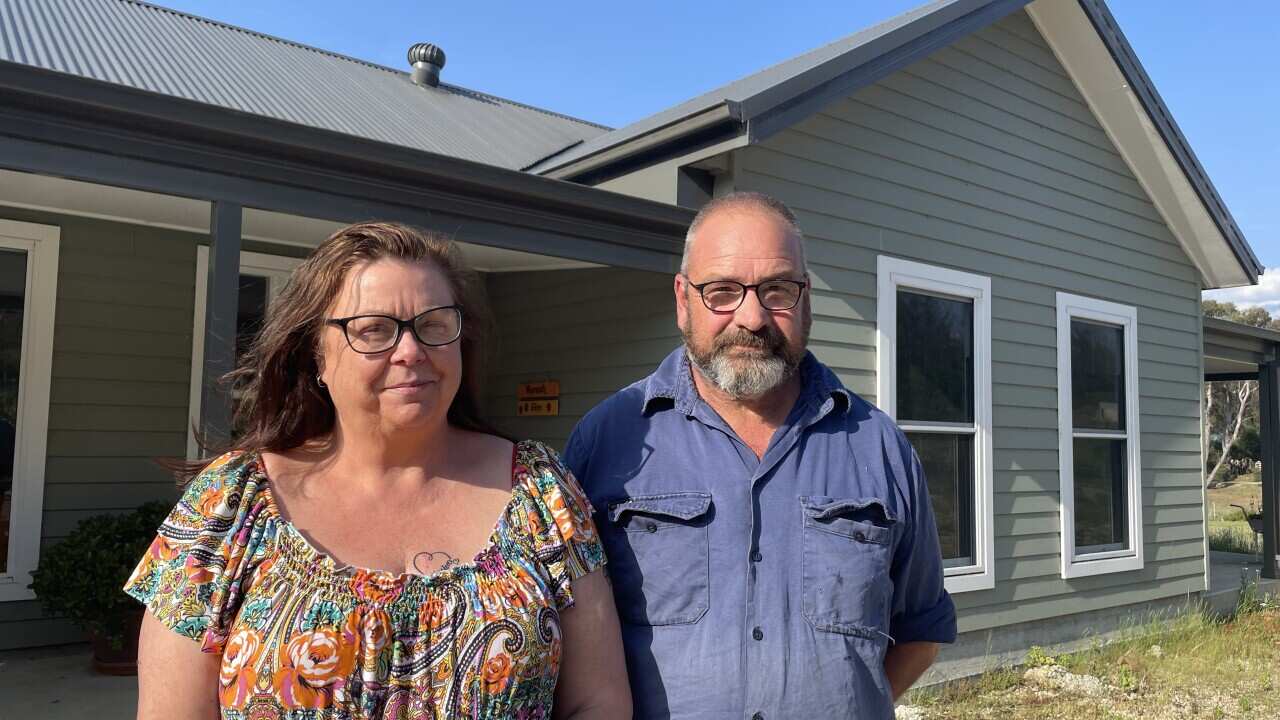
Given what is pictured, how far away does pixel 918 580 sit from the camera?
2064mm

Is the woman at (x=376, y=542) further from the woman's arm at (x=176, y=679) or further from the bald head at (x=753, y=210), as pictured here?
the bald head at (x=753, y=210)

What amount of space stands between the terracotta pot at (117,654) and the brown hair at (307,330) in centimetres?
388

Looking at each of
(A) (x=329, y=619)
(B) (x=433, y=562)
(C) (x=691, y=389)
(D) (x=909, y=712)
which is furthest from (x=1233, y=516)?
(A) (x=329, y=619)

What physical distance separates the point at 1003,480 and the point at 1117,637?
6.35 feet

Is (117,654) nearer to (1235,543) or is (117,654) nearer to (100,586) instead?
(100,586)

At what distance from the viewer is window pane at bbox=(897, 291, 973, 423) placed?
5762 millimetres

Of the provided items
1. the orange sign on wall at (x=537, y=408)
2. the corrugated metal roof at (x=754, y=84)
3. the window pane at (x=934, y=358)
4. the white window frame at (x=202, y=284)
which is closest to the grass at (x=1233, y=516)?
the window pane at (x=934, y=358)

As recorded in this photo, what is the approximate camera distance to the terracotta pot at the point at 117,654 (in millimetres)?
4910

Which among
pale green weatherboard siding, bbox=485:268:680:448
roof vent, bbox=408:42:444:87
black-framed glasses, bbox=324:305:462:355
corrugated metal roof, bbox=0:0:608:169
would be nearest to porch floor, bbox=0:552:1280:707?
pale green weatherboard siding, bbox=485:268:680:448

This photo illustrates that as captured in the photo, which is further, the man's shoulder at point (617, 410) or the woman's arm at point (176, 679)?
the man's shoulder at point (617, 410)

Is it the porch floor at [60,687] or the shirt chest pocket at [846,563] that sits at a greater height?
the shirt chest pocket at [846,563]

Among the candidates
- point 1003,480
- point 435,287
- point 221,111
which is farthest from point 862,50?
point 435,287

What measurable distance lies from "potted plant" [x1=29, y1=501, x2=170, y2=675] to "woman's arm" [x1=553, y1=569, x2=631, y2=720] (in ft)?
13.2

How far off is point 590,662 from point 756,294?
30.7 inches
